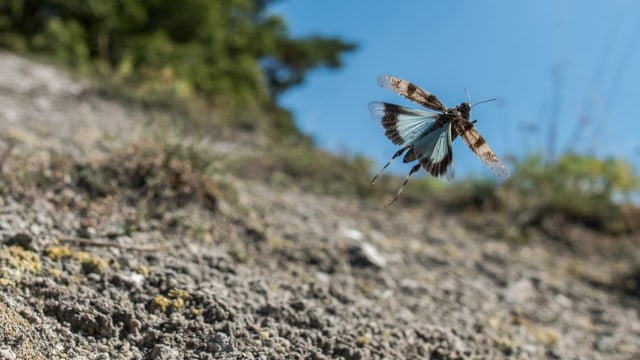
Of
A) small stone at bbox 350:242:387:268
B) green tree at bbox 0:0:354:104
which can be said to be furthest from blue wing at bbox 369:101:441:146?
green tree at bbox 0:0:354:104

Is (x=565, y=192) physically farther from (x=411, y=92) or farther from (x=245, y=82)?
(x=245, y=82)

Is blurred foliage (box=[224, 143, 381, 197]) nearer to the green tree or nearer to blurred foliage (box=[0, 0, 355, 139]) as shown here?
blurred foliage (box=[0, 0, 355, 139])

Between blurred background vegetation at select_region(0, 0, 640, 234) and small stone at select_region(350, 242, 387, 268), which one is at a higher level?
blurred background vegetation at select_region(0, 0, 640, 234)

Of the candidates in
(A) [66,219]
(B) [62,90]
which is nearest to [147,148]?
(A) [66,219]

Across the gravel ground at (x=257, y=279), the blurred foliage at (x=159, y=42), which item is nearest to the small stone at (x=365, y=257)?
the gravel ground at (x=257, y=279)

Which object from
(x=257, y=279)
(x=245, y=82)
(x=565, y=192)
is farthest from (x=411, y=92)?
(x=245, y=82)

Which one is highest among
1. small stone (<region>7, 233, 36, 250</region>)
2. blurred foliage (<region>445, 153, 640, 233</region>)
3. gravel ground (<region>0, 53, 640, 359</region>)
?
blurred foliage (<region>445, 153, 640, 233</region>)

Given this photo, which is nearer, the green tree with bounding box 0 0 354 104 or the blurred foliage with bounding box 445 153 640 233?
the blurred foliage with bounding box 445 153 640 233
